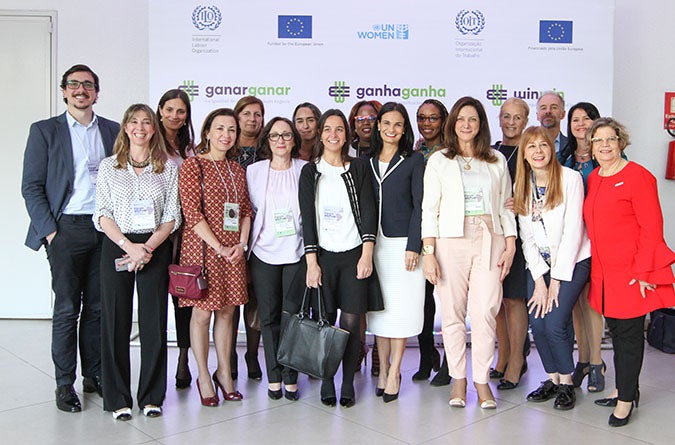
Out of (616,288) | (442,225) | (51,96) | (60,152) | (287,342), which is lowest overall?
(287,342)

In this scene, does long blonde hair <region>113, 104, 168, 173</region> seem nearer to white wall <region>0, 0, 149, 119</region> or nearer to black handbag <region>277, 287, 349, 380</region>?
black handbag <region>277, 287, 349, 380</region>

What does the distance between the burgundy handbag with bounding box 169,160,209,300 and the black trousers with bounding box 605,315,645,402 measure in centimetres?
214

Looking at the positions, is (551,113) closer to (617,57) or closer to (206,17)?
(617,57)

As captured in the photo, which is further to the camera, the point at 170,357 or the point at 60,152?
the point at 170,357

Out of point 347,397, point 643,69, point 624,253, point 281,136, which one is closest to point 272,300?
point 347,397

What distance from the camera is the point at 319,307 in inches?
141

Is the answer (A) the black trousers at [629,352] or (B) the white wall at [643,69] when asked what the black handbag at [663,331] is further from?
(A) the black trousers at [629,352]

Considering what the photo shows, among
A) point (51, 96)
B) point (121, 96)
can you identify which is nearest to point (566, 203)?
point (121, 96)

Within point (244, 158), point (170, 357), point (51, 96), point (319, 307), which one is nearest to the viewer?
point (319, 307)

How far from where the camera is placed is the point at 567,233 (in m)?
3.56

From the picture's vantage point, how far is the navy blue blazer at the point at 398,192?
3711 millimetres

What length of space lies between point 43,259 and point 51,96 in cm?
145

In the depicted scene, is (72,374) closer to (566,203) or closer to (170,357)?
(170,357)

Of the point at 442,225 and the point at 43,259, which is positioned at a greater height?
the point at 442,225
